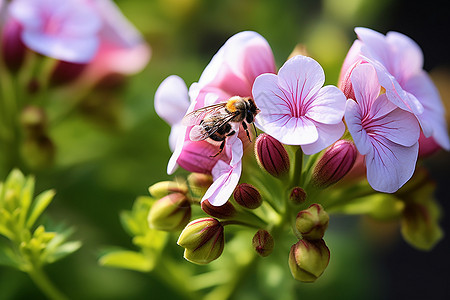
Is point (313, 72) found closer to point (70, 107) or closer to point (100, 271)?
point (70, 107)

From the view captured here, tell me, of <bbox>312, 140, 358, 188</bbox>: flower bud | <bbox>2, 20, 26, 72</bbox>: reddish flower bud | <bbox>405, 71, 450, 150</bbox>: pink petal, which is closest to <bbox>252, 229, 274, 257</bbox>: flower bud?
<bbox>312, 140, 358, 188</bbox>: flower bud

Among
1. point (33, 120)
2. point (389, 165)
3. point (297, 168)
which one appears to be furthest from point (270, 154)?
point (33, 120)

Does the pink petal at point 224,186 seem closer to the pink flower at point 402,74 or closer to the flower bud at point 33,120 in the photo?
the pink flower at point 402,74

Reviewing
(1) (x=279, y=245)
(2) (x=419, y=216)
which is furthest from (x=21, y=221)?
(2) (x=419, y=216)

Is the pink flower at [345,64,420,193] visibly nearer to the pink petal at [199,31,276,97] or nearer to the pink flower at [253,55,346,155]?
the pink flower at [253,55,346,155]

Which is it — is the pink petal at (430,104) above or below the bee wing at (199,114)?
below

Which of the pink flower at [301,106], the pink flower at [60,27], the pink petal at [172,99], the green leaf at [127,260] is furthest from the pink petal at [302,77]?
the pink flower at [60,27]
